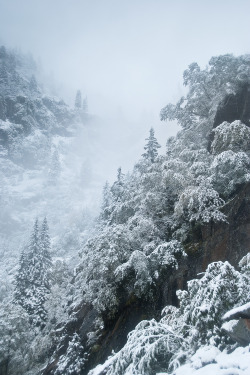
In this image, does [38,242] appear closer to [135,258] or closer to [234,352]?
[135,258]

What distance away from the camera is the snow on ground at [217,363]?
4.95m

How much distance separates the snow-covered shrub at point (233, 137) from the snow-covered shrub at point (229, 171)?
140 centimetres

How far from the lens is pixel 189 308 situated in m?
7.88

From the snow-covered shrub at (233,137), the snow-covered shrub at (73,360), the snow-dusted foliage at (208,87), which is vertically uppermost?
the snow-dusted foliage at (208,87)

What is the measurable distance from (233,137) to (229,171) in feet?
6.29

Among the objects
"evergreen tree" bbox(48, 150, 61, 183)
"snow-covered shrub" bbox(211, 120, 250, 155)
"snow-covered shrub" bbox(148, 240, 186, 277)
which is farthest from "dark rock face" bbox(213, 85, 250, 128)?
"evergreen tree" bbox(48, 150, 61, 183)

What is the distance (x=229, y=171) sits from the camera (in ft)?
46.2

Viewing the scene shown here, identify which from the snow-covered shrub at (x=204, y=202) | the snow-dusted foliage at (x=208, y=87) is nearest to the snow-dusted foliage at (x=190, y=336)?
the snow-covered shrub at (x=204, y=202)

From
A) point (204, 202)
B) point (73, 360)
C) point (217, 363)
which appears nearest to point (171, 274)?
point (204, 202)

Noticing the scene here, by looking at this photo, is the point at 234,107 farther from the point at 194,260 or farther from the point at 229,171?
the point at 194,260

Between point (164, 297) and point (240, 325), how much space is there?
282 inches

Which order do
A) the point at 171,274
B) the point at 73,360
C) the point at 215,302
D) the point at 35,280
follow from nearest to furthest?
1. the point at 215,302
2. the point at 171,274
3. the point at 73,360
4. the point at 35,280

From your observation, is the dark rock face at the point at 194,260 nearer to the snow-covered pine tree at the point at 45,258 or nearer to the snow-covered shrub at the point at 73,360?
the snow-covered shrub at the point at 73,360

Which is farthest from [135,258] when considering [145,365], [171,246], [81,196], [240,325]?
[81,196]
